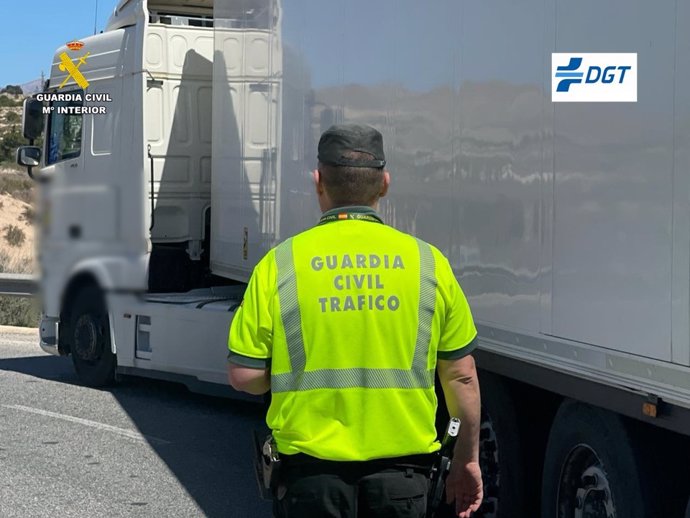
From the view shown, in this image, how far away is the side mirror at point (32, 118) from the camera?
11352 mm

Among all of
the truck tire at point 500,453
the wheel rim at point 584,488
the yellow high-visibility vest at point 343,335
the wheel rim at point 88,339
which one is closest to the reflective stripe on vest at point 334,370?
the yellow high-visibility vest at point 343,335

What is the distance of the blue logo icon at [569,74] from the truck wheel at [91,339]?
7.25m

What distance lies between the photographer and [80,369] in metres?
11.2

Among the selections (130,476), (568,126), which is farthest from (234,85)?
(568,126)

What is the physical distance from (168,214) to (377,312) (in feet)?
25.5

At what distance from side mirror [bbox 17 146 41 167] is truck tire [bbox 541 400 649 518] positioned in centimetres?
783

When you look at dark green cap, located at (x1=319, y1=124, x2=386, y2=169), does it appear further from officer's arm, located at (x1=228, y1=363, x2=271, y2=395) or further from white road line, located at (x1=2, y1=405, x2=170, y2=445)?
white road line, located at (x1=2, y1=405, x2=170, y2=445)


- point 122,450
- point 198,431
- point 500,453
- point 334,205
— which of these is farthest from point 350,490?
point 198,431

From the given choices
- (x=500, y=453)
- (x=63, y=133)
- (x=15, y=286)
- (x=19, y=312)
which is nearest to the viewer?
(x=500, y=453)

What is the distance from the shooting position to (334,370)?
3.04 meters

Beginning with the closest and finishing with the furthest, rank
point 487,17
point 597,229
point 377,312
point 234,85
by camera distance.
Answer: point 377,312
point 597,229
point 487,17
point 234,85

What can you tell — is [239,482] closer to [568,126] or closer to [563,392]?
[563,392]

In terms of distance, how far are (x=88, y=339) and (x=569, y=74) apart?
7.71 metres

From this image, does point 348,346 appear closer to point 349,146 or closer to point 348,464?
point 348,464
